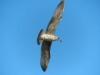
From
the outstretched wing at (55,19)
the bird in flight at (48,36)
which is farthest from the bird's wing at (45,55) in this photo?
the outstretched wing at (55,19)

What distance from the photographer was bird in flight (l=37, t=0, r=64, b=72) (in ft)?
25.1

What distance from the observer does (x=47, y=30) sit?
26.0ft

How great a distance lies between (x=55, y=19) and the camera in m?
7.88

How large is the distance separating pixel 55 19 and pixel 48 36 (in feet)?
1.87

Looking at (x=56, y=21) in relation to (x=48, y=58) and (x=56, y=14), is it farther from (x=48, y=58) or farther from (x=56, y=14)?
(x=48, y=58)

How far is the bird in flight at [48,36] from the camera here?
25.1ft

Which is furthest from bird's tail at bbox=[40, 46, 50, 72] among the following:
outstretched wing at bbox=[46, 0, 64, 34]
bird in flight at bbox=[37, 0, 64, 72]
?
outstretched wing at bbox=[46, 0, 64, 34]

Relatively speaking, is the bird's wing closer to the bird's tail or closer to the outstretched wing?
the bird's tail

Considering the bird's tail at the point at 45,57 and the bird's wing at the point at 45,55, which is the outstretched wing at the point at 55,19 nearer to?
the bird's wing at the point at 45,55

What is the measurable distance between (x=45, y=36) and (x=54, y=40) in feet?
0.93

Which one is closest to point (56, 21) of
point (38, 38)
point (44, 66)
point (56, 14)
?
point (56, 14)

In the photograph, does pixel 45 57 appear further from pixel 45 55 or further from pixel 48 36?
pixel 48 36

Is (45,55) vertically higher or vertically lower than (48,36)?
lower

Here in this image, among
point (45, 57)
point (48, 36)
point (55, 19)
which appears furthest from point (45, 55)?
point (55, 19)
